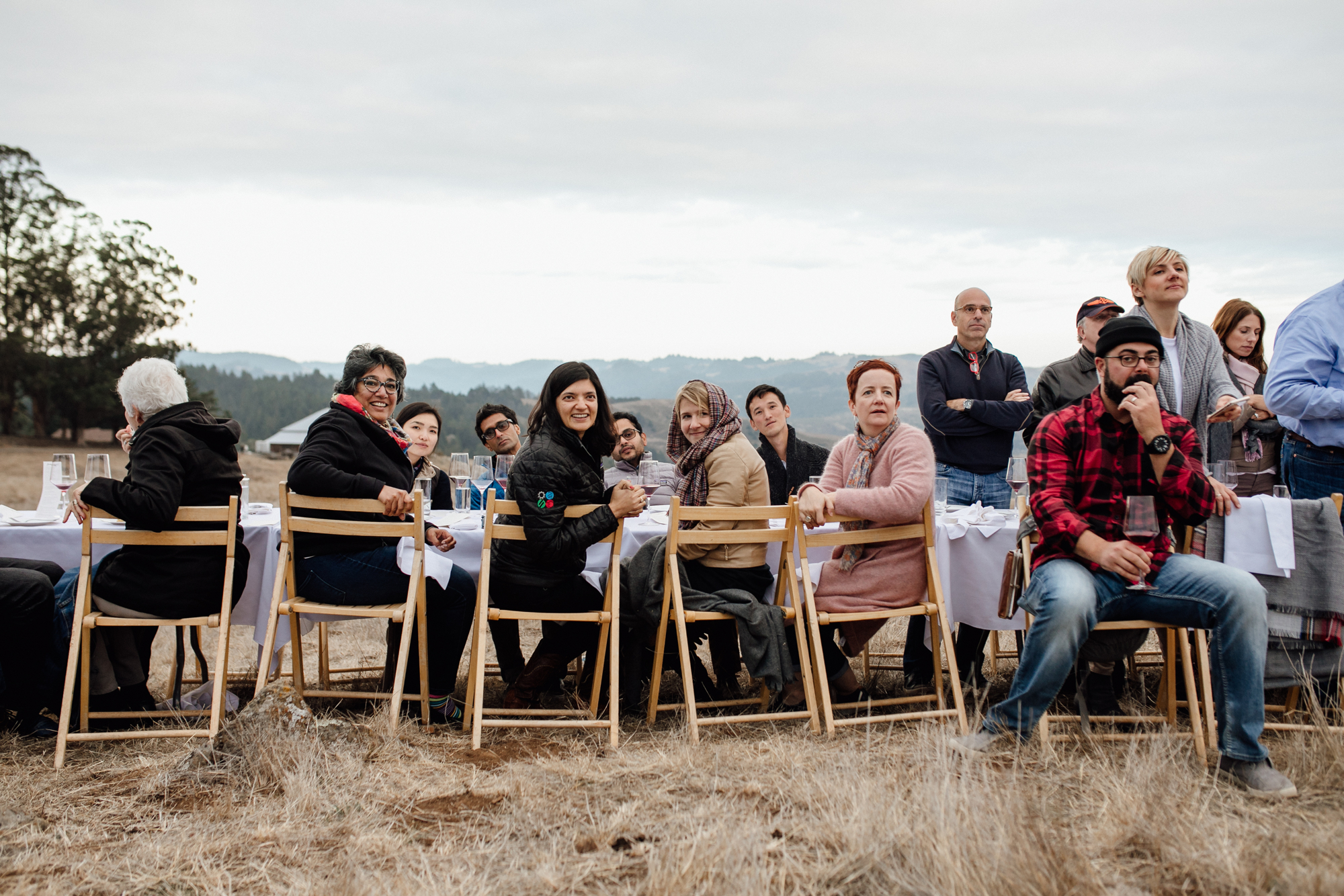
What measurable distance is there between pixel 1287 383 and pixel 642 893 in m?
3.34

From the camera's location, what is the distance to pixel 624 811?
2.73 metres

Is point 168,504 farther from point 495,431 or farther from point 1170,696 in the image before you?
point 1170,696

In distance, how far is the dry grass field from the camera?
87.2 inches

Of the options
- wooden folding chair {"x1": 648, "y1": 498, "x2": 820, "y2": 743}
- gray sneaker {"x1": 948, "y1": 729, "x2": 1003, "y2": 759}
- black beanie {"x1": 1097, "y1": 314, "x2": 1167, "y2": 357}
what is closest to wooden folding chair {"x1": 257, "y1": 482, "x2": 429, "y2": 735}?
wooden folding chair {"x1": 648, "y1": 498, "x2": 820, "y2": 743}

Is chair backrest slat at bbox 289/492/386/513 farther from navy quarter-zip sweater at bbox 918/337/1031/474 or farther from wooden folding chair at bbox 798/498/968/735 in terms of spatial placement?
navy quarter-zip sweater at bbox 918/337/1031/474

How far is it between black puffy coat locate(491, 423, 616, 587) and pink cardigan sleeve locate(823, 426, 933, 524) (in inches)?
38.0

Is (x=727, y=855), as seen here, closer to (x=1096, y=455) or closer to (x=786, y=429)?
(x=1096, y=455)

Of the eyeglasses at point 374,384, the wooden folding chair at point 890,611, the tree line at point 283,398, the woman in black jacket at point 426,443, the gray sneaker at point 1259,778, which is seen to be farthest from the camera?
the tree line at point 283,398

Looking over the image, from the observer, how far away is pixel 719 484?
3.88 metres

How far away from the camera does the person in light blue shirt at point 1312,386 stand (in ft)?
12.2

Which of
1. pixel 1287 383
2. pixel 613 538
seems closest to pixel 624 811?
pixel 613 538

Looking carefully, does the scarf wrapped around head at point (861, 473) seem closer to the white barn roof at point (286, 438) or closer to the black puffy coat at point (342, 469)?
the black puffy coat at point (342, 469)

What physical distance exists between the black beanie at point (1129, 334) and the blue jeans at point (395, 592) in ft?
8.88

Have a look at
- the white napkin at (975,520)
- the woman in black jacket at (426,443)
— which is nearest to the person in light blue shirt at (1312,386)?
the white napkin at (975,520)
